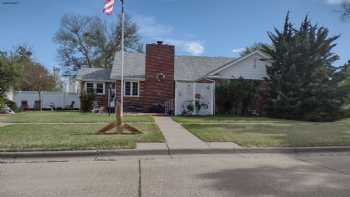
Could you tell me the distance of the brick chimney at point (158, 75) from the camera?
2584cm

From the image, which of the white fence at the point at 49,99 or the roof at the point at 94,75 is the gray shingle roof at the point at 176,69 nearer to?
the roof at the point at 94,75

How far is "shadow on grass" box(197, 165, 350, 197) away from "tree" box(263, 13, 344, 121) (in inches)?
620

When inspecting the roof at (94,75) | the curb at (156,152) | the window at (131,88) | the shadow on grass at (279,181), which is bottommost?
the shadow on grass at (279,181)

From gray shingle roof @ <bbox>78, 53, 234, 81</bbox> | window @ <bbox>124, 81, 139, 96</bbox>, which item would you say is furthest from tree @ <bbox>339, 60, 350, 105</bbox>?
window @ <bbox>124, 81, 139, 96</bbox>

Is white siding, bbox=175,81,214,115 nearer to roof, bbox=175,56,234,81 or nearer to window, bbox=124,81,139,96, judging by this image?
roof, bbox=175,56,234,81

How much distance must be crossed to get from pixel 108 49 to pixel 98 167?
141ft

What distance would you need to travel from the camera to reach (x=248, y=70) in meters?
25.2

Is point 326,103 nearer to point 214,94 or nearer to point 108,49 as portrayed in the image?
point 214,94

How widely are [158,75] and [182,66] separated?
3.19 meters

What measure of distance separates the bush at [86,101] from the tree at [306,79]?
43.1 ft

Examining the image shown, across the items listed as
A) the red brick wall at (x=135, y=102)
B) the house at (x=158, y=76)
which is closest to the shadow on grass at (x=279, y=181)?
the house at (x=158, y=76)

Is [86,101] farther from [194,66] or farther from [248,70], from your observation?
[248,70]

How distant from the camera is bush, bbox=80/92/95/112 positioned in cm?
2416

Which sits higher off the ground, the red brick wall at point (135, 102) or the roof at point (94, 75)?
the roof at point (94, 75)
